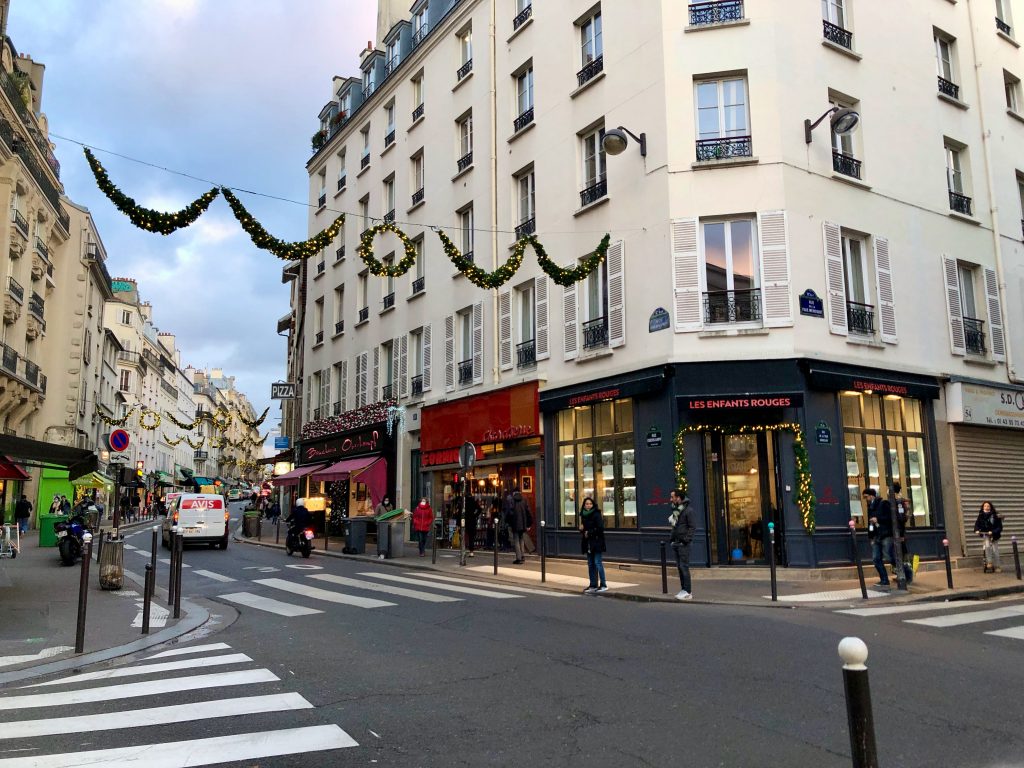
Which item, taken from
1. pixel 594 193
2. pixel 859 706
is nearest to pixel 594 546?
pixel 594 193

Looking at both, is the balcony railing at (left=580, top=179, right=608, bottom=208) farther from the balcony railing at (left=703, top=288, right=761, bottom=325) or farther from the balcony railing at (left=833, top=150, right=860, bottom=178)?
the balcony railing at (left=833, top=150, right=860, bottom=178)

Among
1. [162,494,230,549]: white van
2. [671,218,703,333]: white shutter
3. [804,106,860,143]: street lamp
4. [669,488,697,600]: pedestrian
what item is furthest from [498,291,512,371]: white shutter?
[162,494,230,549]: white van

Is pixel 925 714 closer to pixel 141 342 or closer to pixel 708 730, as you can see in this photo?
pixel 708 730

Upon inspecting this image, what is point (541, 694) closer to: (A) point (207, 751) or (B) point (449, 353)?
(A) point (207, 751)

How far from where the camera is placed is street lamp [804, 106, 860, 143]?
14898mm

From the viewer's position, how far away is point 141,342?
214ft

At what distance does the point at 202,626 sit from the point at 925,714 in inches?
325

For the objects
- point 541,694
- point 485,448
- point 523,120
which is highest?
point 523,120

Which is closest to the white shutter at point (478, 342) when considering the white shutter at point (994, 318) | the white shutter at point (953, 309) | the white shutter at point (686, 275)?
the white shutter at point (686, 275)

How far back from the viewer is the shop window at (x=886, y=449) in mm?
15453

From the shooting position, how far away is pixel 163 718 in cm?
545

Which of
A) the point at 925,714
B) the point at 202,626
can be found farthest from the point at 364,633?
the point at 925,714

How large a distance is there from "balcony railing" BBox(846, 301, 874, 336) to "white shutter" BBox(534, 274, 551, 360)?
672 cm

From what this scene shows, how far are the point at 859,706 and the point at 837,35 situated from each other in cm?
1738
